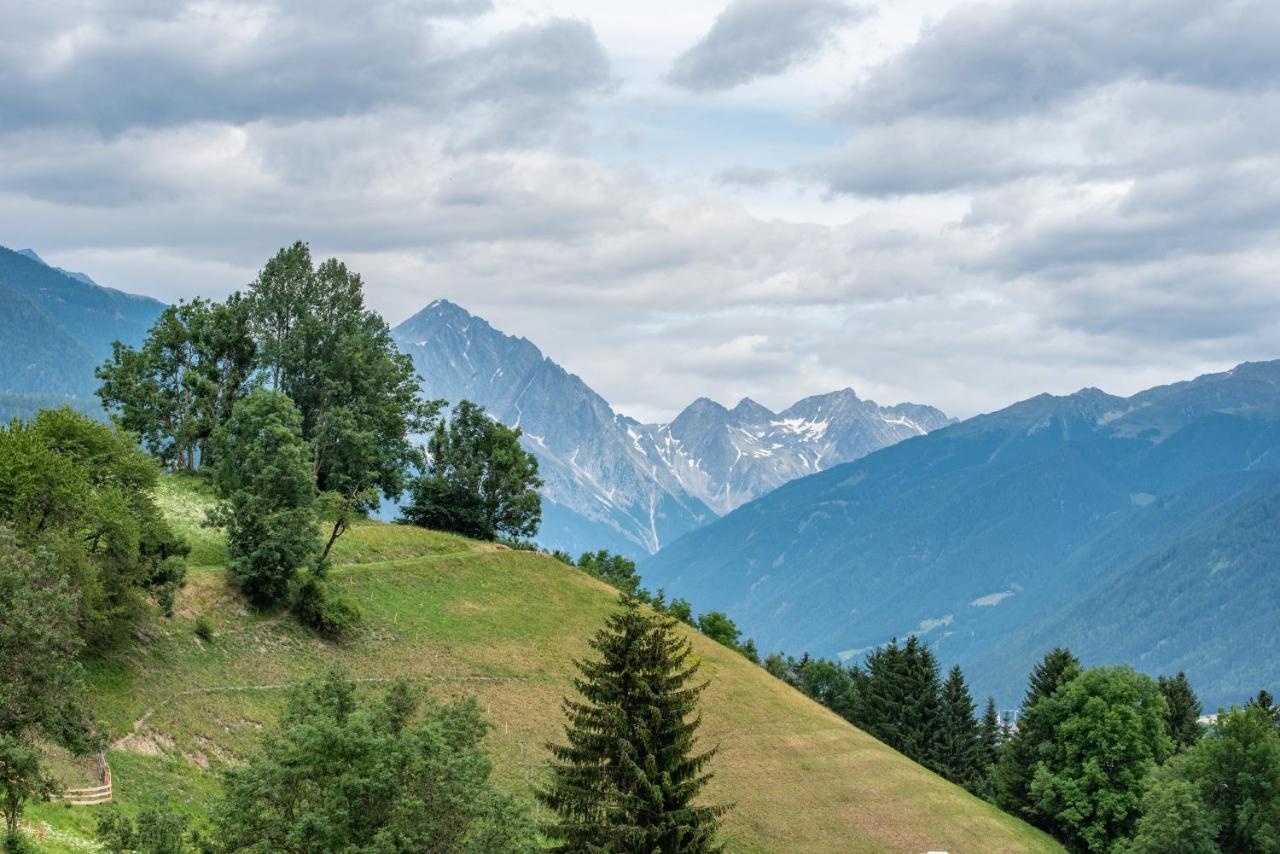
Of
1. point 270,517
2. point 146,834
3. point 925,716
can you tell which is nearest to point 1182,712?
point 925,716

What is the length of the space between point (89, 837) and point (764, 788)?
4583 cm

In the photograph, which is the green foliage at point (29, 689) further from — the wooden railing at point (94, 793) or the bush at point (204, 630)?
the bush at point (204, 630)

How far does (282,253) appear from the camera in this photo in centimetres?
11481

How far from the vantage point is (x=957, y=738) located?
14425 cm

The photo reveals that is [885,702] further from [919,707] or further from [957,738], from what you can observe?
[957,738]

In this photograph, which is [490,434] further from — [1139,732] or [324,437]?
[1139,732]

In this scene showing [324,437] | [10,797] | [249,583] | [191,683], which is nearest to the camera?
[10,797]

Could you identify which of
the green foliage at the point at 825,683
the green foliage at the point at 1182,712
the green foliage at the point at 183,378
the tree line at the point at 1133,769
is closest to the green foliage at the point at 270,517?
the green foliage at the point at 183,378

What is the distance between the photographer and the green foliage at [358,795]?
37.7 meters

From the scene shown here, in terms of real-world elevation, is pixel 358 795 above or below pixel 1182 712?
below

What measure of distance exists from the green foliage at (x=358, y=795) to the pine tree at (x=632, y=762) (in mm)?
6253

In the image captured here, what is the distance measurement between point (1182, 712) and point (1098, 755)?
34.3 meters

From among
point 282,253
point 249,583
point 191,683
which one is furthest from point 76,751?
point 282,253

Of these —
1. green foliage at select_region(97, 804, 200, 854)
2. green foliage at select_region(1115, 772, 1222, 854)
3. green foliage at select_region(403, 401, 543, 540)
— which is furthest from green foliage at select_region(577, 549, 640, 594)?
green foliage at select_region(97, 804, 200, 854)
